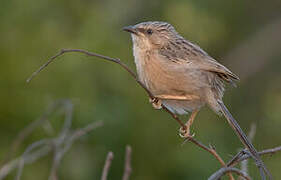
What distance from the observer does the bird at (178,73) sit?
200 inches

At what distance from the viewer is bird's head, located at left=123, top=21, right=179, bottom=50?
5.36m

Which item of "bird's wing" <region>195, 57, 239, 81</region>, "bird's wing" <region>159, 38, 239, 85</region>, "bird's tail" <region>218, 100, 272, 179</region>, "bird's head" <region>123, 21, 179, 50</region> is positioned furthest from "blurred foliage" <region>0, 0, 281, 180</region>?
"bird's tail" <region>218, 100, 272, 179</region>

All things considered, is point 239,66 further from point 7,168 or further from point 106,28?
point 7,168

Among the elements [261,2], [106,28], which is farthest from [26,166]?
[261,2]

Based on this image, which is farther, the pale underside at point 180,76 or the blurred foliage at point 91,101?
the blurred foliage at point 91,101

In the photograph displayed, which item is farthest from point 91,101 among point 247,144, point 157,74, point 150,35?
point 247,144

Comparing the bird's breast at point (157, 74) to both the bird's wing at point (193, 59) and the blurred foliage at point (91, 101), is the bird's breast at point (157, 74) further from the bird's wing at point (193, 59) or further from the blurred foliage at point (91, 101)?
the blurred foliage at point (91, 101)

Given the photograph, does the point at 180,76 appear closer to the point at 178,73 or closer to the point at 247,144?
the point at 178,73

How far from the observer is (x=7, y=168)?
4930 millimetres

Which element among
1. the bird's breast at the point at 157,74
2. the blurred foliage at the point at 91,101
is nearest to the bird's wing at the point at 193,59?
the bird's breast at the point at 157,74

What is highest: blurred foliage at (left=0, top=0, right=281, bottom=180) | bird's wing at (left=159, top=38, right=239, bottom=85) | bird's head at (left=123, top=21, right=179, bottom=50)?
bird's head at (left=123, top=21, right=179, bottom=50)

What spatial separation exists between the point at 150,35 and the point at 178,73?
0.52 m

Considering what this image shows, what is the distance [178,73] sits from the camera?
16.8ft

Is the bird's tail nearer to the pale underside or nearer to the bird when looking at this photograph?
the bird
